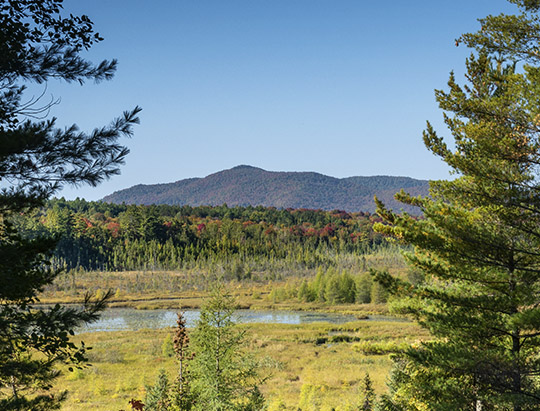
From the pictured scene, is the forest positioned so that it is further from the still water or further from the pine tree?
the still water

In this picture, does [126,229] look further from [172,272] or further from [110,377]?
[110,377]

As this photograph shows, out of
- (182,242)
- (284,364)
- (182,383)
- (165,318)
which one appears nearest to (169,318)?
(165,318)

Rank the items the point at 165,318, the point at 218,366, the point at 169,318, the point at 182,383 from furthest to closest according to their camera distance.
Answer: the point at 169,318, the point at 165,318, the point at 218,366, the point at 182,383

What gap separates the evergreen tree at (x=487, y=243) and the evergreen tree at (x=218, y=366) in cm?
526

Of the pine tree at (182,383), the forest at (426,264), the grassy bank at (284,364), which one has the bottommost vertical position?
the grassy bank at (284,364)

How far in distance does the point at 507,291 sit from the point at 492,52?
4.63 m

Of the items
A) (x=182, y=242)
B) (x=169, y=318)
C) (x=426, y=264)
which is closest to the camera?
(x=426, y=264)

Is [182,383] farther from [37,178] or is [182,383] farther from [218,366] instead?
[37,178]

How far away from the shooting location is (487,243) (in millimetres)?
8695

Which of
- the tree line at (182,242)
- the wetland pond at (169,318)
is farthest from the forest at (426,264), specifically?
the tree line at (182,242)

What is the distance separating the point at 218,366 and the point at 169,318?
5622cm

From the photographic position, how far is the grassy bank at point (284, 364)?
25.3 meters

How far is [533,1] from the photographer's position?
26.6 ft

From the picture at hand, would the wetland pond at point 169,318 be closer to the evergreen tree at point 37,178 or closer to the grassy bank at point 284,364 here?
the grassy bank at point 284,364
